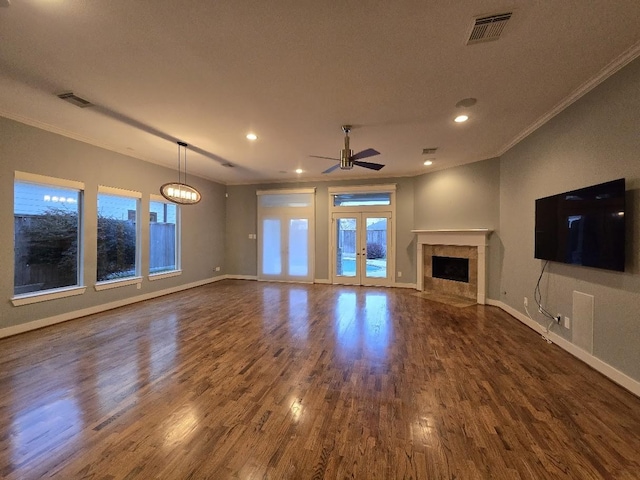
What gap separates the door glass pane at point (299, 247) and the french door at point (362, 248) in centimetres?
81

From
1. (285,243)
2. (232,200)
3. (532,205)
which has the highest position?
(232,200)

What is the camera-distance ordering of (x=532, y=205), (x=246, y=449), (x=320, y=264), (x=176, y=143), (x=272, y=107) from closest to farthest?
(x=246, y=449) < (x=272, y=107) < (x=532, y=205) < (x=176, y=143) < (x=320, y=264)

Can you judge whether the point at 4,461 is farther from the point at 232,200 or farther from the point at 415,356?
the point at 232,200

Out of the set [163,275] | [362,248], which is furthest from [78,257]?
[362,248]

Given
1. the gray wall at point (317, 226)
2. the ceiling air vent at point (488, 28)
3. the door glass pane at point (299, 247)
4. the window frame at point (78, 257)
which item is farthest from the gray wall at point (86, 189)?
the ceiling air vent at point (488, 28)

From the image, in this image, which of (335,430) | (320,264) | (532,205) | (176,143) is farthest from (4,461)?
(320,264)

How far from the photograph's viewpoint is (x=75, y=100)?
11.0 feet

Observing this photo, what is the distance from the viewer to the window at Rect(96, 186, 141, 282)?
5191 millimetres

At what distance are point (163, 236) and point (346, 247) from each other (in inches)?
182

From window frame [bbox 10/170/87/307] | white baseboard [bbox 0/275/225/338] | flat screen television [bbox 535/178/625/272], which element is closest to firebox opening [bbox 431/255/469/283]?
flat screen television [bbox 535/178/625/272]

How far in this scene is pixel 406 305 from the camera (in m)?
5.56

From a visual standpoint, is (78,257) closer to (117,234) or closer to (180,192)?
(117,234)

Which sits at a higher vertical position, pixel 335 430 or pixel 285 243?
pixel 285 243

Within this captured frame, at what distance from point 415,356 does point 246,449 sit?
210cm
